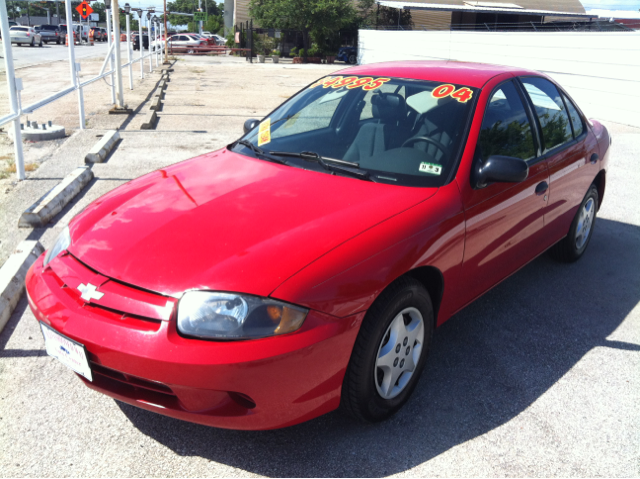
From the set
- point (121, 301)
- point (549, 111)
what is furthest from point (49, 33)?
point (121, 301)

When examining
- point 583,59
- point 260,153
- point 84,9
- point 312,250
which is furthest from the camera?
point 84,9

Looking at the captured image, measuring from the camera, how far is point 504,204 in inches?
130

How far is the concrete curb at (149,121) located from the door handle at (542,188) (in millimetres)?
7667

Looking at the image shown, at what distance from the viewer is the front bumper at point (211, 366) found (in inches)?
84.5

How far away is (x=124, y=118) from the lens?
10906 millimetres

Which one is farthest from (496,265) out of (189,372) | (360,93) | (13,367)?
(13,367)

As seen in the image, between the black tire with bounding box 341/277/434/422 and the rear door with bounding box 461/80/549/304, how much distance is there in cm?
55

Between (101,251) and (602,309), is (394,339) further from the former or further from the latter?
(602,309)

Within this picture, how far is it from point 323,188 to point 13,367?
75.7 inches

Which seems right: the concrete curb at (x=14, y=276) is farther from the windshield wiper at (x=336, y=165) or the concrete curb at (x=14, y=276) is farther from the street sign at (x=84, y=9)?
the street sign at (x=84, y=9)

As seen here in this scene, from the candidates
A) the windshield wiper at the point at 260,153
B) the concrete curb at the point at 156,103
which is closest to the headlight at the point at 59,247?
the windshield wiper at the point at 260,153

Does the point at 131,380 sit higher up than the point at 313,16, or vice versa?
the point at 313,16

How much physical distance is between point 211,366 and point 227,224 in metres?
0.71

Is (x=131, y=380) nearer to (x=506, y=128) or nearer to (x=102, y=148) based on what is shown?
(x=506, y=128)
